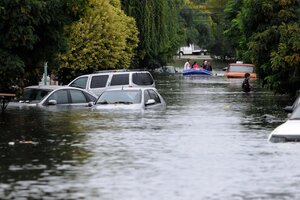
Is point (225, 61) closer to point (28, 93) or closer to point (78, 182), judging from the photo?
point (28, 93)

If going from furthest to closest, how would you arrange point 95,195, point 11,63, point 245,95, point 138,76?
point 245,95, point 138,76, point 11,63, point 95,195

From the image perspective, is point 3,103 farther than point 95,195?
Yes

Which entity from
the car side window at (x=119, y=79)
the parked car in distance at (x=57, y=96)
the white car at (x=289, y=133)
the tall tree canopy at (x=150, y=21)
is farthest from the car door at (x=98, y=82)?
the tall tree canopy at (x=150, y=21)

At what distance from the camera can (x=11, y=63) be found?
31656mm

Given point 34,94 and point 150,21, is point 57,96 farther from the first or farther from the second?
point 150,21

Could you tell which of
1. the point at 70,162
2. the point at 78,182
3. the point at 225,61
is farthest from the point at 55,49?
the point at 225,61

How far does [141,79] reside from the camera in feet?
143

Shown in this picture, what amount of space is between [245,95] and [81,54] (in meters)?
10.1

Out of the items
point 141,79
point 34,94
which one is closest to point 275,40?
point 141,79

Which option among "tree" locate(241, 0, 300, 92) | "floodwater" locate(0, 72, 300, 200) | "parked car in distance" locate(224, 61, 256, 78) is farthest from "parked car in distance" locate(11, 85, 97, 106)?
"parked car in distance" locate(224, 61, 256, 78)

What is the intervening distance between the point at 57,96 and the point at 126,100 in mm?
2551

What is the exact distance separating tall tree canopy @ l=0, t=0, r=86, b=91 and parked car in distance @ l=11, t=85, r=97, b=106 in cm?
99

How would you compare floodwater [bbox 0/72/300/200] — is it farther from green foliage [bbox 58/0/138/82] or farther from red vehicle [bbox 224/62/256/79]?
red vehicle [bbox 224/62/256/79]

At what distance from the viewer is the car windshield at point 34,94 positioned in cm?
3353
